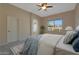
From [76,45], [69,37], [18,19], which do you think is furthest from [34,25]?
[76,45]

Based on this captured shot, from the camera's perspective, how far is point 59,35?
7.48 feet

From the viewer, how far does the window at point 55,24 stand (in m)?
2.35

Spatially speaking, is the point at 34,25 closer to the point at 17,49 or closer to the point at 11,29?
the point at 11,29

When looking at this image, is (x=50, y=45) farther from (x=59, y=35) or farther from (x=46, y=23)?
(x=46, y=23)

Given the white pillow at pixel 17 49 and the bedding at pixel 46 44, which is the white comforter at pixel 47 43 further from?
the white pillow at pixel 17 49

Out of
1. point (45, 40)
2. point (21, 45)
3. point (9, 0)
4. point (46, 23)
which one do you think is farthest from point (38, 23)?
point (9, 0)

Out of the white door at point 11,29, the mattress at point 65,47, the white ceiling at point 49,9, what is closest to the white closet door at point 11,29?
the white door at point 11,29

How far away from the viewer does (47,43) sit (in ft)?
7.50

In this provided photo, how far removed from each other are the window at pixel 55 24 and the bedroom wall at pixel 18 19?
0.26m

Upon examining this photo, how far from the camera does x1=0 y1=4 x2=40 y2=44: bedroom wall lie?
2.22 metres

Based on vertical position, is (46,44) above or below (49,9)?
below

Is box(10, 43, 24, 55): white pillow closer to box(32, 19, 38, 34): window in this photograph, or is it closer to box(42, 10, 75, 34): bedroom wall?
box(32, 19, 38, 34): window

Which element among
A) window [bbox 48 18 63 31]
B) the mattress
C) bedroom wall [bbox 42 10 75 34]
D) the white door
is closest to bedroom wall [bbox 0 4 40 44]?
the white door

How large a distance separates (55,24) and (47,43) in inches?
15.6
